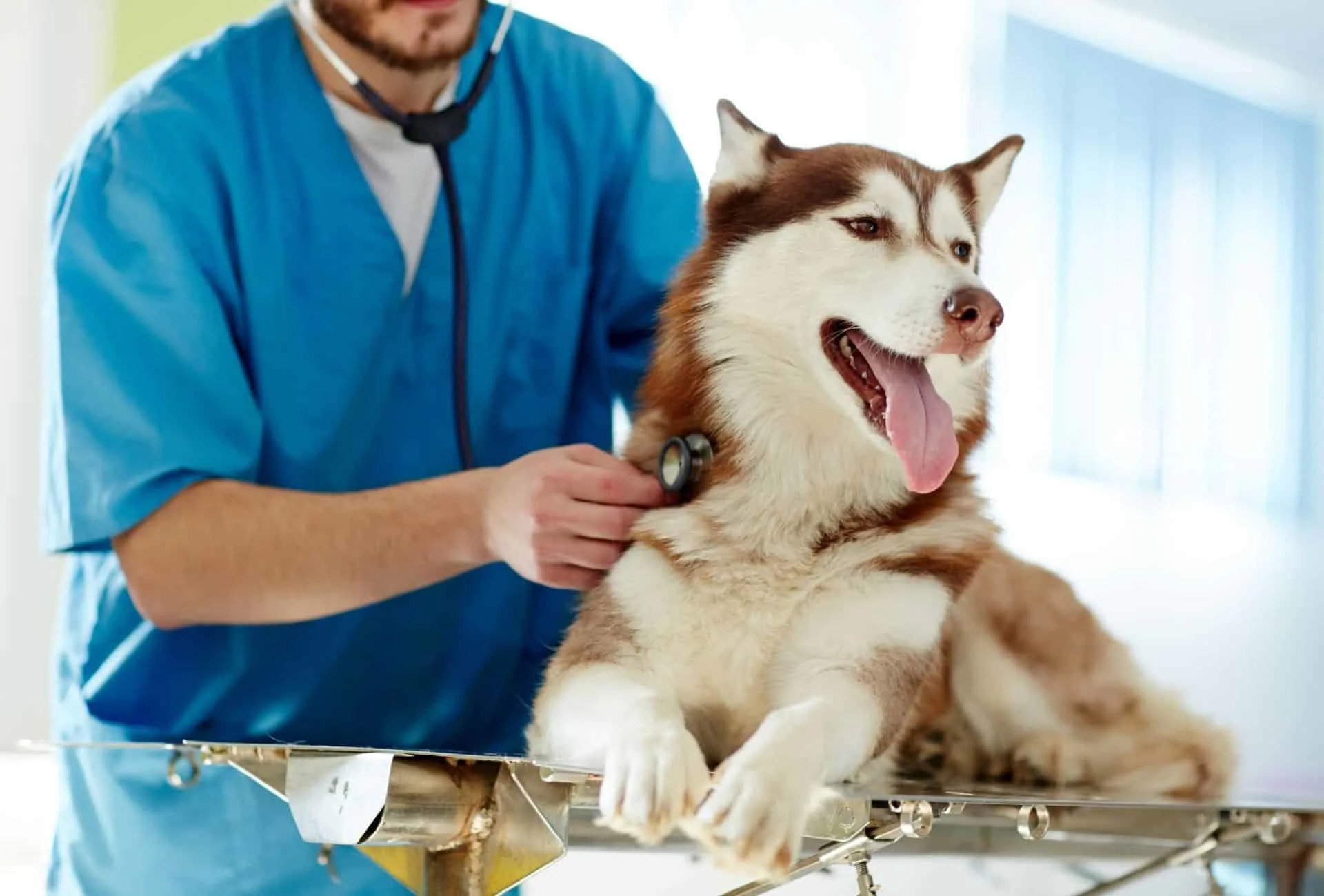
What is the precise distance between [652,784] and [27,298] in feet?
8.23

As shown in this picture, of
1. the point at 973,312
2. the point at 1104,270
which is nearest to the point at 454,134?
Answer: the point at 973,312

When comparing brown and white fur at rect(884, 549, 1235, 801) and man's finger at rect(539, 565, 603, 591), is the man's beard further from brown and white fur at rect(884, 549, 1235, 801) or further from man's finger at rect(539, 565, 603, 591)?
brown and white fur at rect(884, 549, 1235, 801)

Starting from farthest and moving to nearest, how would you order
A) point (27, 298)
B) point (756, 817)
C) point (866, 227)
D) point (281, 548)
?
point (27, 298)
point (281, 548)
point (866, 227)
point (756, 817)

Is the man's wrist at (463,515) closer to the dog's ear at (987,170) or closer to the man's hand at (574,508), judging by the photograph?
the man's hand at (574,508)

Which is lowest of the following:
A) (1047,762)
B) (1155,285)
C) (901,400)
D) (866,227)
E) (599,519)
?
(1047,762)

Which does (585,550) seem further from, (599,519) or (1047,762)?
(1047,762)

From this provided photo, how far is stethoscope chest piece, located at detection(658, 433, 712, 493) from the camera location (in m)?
0.92

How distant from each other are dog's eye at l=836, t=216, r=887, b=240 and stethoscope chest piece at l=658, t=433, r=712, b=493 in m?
0.19

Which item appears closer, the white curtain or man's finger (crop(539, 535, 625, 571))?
man's finger (crop(539, 535, 625, 571))

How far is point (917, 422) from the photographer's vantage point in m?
0.78

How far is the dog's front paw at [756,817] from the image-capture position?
63cm

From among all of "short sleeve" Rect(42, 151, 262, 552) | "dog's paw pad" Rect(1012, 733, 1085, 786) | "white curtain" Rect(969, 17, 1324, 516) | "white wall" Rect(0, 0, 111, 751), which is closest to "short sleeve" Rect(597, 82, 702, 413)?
"short sleeve" Rect(42, 151, 262, 552)

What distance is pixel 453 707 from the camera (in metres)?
1.26

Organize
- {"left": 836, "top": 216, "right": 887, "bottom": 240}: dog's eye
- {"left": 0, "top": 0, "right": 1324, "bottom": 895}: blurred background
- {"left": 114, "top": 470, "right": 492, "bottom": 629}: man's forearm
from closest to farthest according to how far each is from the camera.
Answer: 1. {"left": 836, "top": 216, "right": 887, "bottom": 240}: dog's eye
2. {"left": 114, "top": 470, "right": 492, "bottom": 629}: man's forearm
3. {"left": 0, "top": 0, "right": 1324, "bottom": 895}: blurred background
